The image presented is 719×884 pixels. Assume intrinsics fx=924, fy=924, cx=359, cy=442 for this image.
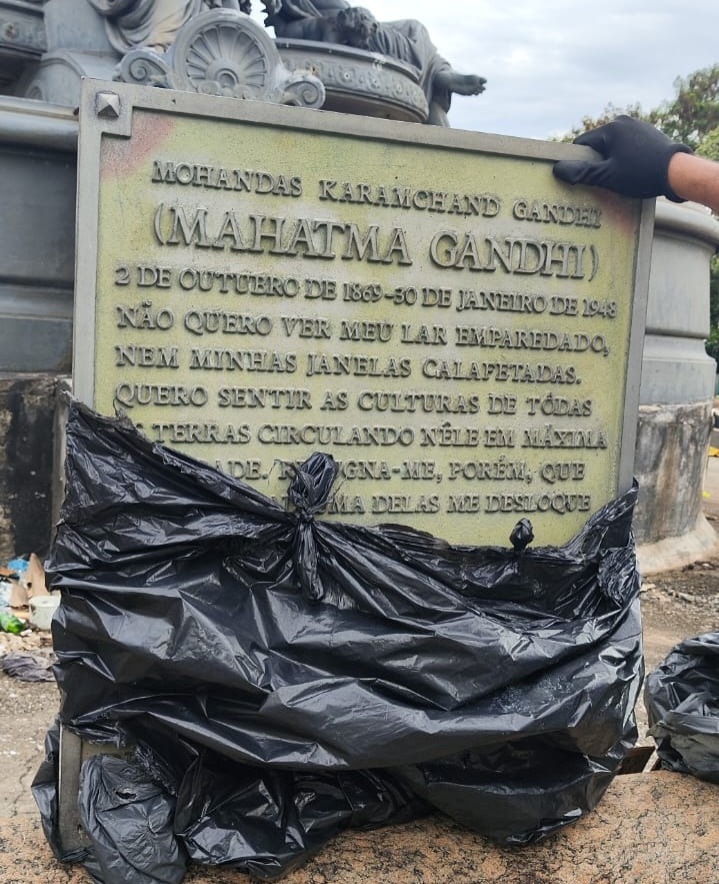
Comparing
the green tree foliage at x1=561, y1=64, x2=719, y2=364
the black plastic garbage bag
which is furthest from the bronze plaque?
the green tree foliage at x1=561, y1=64, x2=719, y2=364

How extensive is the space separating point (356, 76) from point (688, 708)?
19.3ft

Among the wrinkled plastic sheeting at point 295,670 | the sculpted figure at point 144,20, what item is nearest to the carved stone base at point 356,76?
the sculpted figure at point 144,20

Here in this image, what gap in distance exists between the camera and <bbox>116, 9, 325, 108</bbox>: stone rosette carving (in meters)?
4.51

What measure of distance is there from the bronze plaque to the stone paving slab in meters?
0.83

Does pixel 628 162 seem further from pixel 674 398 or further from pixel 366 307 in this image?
pixel 674 398

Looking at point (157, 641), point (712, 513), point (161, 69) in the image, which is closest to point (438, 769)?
point (157, 641)

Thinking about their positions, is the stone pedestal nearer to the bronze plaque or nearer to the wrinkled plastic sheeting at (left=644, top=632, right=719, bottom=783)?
the wrinkled plastic sheeting at (left=644, top=632, right=719, bottom=783)

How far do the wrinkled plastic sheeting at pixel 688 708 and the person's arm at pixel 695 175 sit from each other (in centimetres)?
135

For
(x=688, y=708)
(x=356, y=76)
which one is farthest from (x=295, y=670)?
(x=356, y=76)

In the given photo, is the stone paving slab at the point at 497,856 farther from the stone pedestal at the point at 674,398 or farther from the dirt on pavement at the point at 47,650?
the stone pedestal at the point at 674,398

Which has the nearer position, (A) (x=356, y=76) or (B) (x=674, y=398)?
(B) (x=674, y=398)

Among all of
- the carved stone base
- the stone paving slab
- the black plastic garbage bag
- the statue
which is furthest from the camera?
the statue

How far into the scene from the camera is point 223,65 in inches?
182

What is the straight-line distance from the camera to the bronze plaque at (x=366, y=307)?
238 centimetres
